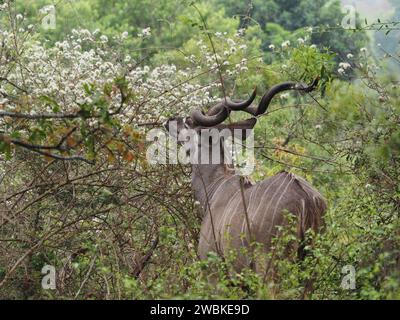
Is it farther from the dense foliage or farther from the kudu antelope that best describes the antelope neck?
the dense foliage

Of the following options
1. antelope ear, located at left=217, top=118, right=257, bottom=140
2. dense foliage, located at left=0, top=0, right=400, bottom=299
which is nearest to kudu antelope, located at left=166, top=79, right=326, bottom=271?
antelope ear, located at left=217, top=118, right=257, bottom=140

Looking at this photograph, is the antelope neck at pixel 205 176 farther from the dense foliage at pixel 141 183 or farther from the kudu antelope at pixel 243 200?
the dense foliage at pixel 141 183

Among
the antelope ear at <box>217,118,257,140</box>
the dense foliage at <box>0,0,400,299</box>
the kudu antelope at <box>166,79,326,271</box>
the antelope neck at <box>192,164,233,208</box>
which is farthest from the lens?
the antelope neck at <box>192,164,233,208</box>

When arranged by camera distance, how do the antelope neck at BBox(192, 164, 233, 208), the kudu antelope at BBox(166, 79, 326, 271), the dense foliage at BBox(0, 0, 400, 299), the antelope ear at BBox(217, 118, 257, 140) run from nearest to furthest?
the dense foliage at BBox(0, 0, 400, 299) → the kudu antelope at BBox(166, 79, 326, 271) → the antelope ear at BBox(217, 118, 257, 140) → the antelope neck at BBox(192, 164, 233, 208)

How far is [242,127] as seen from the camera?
758cm

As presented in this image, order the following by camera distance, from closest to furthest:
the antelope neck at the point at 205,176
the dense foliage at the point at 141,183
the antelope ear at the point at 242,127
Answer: the dense foliage at the point at 141,183 < the antelope ear at the point at 242,127 < the antelope neck at the point at 205,176

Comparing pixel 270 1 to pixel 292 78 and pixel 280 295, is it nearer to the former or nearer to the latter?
pixel 292 78

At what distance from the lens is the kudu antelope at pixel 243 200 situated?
20.7ft

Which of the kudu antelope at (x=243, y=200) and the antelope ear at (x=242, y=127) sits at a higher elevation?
the antelope ear at (x=242, y=127)

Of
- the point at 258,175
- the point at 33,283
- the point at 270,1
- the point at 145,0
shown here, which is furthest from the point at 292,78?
the point at 270,1

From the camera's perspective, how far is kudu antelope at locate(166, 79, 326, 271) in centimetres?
631

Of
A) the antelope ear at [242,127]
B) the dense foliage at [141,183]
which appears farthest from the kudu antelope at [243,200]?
the dense foliage at [141,183]

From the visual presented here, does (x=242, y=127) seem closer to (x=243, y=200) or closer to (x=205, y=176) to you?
(x=205, y=176)

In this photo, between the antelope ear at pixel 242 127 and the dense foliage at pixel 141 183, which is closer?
the dense foliage at pixel 141 183
